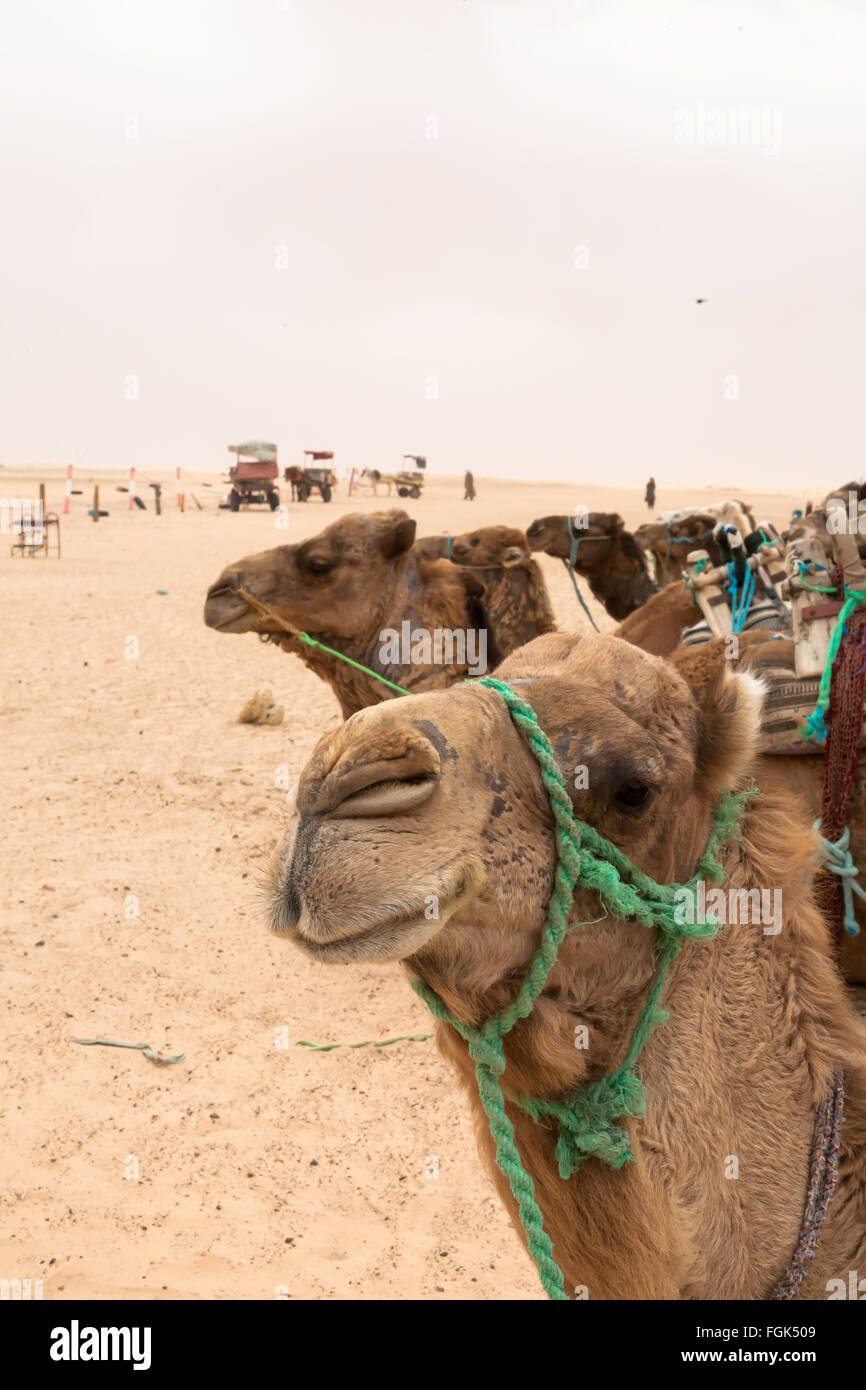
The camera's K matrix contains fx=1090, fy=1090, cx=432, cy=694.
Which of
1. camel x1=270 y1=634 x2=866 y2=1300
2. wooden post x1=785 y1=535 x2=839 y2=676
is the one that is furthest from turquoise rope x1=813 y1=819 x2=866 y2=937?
camel x1=270 y1=634 x2=866 y2=1300

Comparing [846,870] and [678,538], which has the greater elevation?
[678,538]

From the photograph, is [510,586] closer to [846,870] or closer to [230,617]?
[230,617]

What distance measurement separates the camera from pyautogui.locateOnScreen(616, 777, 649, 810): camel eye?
74.8 inches

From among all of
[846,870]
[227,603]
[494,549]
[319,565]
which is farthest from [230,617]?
[846,870]

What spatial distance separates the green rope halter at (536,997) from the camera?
1812 millimetres

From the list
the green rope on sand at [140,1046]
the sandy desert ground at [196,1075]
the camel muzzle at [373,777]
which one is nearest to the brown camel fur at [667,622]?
the sandy desert ground at [196,1075]

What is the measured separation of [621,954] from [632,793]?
0.95 feet

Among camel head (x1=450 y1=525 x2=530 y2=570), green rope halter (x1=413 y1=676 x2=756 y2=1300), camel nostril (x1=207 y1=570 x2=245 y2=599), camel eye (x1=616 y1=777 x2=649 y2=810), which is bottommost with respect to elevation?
green rope halter (x1=413 y1=676 x2=756 y2=1300)

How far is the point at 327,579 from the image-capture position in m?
5.80

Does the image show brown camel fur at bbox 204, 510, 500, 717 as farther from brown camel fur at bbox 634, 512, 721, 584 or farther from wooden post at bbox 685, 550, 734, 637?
brown camel fur at bbox 634, 512, 721, 584

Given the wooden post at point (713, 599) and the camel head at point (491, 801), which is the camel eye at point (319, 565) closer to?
the wooden post at point (713, 599)

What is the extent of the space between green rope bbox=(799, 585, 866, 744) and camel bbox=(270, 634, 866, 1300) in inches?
75.6
